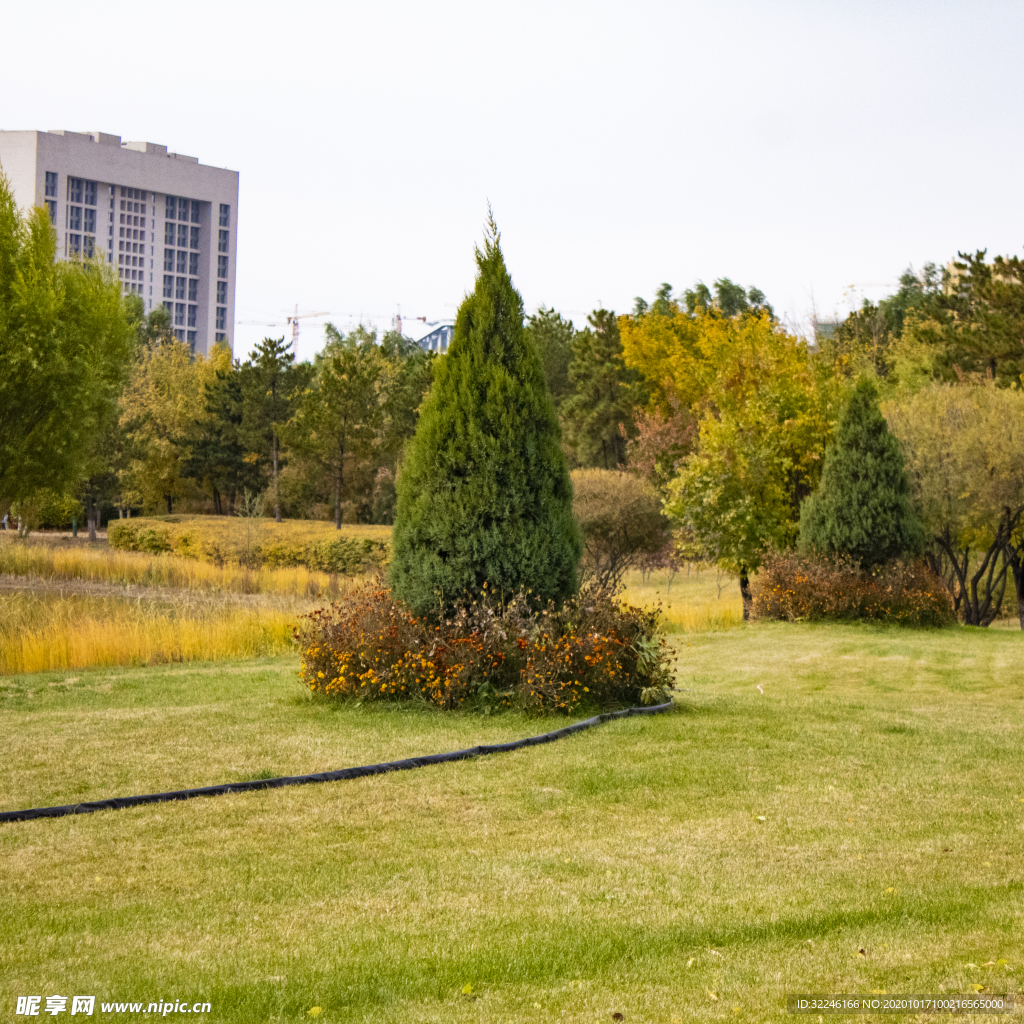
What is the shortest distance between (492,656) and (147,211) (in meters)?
119

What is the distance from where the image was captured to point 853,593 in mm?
17438

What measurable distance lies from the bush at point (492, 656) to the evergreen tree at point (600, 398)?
35.8 meters

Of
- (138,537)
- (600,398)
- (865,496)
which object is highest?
(600,398)

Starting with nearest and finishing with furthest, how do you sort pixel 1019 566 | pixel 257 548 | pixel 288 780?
pixel 288 780
pixel 1019 566
pixel 257 548

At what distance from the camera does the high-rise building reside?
10612cm

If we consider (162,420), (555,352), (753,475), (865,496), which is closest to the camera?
(865,496)

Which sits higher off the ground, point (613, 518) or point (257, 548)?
point (613, 518)

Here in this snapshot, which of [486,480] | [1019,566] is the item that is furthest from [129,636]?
[1019,566]

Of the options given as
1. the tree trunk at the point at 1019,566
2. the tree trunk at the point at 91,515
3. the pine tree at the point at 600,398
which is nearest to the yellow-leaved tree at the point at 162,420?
the tree trunk at the point at 91,515

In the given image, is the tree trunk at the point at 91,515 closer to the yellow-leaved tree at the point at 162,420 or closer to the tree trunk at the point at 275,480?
the yellow-leaved tree at the point at 162,420

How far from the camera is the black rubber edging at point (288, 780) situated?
532cm

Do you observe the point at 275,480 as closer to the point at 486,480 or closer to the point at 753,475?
the point at 753,475

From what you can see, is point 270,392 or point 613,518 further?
point 270,392

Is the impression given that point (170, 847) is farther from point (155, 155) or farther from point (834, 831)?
point (155, 155)
